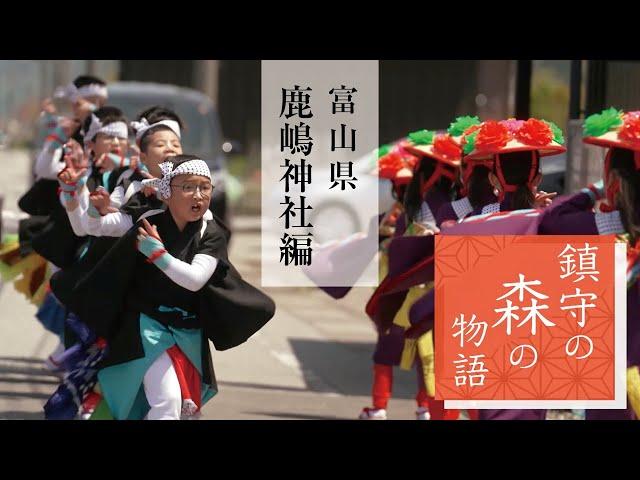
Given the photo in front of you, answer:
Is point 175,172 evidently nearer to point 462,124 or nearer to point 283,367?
point 462,124

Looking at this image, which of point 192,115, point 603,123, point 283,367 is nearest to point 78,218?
point 603,123

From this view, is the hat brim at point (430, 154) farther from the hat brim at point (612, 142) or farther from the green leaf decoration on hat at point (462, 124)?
the hat brim at point (612, 142)

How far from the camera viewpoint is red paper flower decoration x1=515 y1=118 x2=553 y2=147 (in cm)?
676

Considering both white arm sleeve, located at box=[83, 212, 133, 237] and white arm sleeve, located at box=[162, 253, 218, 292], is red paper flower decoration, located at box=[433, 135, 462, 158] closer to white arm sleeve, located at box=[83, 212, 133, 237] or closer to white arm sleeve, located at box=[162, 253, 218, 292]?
white arm sleeve, located at box=[83, 212, 133, 237]

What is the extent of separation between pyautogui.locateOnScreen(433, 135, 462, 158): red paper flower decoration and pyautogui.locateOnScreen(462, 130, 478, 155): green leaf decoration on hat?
34.5 inches

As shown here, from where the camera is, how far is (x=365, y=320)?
1346 cm

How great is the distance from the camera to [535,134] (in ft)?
22.2

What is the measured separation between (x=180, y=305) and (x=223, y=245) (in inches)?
12.9

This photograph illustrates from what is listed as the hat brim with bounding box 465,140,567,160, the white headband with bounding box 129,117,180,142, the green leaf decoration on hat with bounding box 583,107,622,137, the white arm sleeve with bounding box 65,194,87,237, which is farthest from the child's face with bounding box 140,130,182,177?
the green leaf decoration on hat with bounding box 583,107,622,137

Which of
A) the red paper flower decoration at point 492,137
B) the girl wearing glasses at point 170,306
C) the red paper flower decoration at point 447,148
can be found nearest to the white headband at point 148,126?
the girl wearing glasses at point 170,306

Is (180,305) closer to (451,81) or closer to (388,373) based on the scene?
(388,373)

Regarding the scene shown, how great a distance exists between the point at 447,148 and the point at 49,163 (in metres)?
2.98
